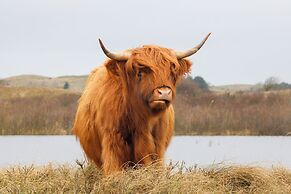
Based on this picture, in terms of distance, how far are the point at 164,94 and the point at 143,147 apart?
95 centimetres

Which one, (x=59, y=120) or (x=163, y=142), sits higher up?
(x=163, y=142)

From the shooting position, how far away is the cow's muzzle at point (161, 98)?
6940mm

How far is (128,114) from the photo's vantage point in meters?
7.64

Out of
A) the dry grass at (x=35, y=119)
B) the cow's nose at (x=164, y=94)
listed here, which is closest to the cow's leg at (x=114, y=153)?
the cow's nose at (x=164, y=94)

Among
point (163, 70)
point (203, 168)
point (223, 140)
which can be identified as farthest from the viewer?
point (223, 140)

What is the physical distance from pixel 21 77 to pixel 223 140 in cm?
6457

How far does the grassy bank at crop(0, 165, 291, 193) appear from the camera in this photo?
22.3 feet

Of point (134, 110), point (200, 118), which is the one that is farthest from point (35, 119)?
point (134, 110)

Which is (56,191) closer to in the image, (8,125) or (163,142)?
(163,142)

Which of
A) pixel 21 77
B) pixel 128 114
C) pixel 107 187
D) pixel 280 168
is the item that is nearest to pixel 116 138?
pixel 128 114

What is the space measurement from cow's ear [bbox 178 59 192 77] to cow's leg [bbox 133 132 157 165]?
0.77 m

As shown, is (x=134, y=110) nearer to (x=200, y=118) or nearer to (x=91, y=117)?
(x=91, y=117)

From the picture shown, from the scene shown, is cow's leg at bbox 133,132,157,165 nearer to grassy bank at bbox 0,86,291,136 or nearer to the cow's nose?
the cow's nose

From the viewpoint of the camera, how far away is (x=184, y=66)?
7.80 metres
